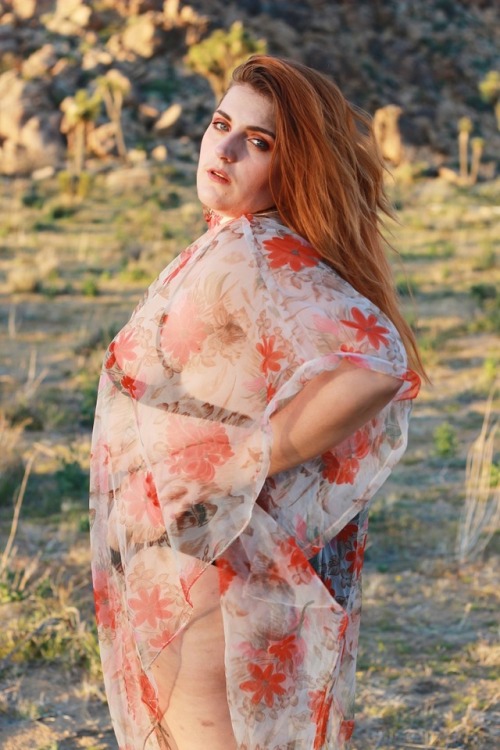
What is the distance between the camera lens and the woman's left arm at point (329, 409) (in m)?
1.88

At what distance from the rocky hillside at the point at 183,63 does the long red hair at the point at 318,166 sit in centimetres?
2910

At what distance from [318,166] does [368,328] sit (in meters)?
0.34

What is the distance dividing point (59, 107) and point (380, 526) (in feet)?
106

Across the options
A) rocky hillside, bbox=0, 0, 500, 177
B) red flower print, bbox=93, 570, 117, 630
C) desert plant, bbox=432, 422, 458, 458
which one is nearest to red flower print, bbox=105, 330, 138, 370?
red flower print, bbox=93, 570, 117, 630

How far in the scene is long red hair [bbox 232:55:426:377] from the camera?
6.67ft

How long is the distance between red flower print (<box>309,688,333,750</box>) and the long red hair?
794 mm

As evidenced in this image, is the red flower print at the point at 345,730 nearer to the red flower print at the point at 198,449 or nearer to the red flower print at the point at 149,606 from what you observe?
the red flower print at the point at 149,606

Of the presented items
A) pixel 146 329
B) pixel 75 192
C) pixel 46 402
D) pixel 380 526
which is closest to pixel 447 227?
pixel 75 192

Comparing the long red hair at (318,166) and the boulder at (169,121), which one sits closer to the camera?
the long red hair at (318,166)

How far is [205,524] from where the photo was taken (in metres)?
1.96

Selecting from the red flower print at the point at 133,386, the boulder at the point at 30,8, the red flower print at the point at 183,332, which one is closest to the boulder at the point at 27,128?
the boulder at the point at 30,8

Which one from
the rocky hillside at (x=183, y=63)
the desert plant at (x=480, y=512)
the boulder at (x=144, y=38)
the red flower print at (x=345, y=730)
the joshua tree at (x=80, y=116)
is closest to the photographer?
the red flower print at (x=345, y=730)

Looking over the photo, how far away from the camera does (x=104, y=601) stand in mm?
2297

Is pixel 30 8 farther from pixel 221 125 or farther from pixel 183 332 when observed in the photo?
pixel 183 332
